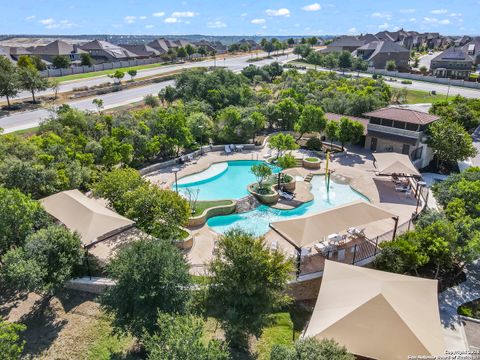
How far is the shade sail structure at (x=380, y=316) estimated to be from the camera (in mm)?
14109

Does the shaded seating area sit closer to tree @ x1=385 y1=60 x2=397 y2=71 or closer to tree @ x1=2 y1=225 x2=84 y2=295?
tree @ x1=2 y1=225 x2=84 y2=295

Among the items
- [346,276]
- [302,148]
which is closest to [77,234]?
[346,276]

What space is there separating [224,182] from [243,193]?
10.2 ft

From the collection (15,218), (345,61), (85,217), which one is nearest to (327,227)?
(85,217)

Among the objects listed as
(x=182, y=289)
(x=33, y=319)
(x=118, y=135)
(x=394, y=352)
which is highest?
(x=118, y=135)

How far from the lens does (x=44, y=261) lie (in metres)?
17.2

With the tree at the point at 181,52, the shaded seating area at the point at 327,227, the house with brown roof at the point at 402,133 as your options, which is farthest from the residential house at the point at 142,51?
the shaded seating area at the point at 327,227

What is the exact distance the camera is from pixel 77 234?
19.0 meters

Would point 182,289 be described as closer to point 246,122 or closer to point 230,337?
point 230,337

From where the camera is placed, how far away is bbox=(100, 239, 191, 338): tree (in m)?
14.8

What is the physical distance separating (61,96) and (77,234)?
49.0 m

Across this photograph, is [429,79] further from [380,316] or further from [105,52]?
[105,52]

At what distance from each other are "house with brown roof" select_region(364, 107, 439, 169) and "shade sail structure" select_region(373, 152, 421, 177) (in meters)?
5.34

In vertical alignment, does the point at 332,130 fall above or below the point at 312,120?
below
